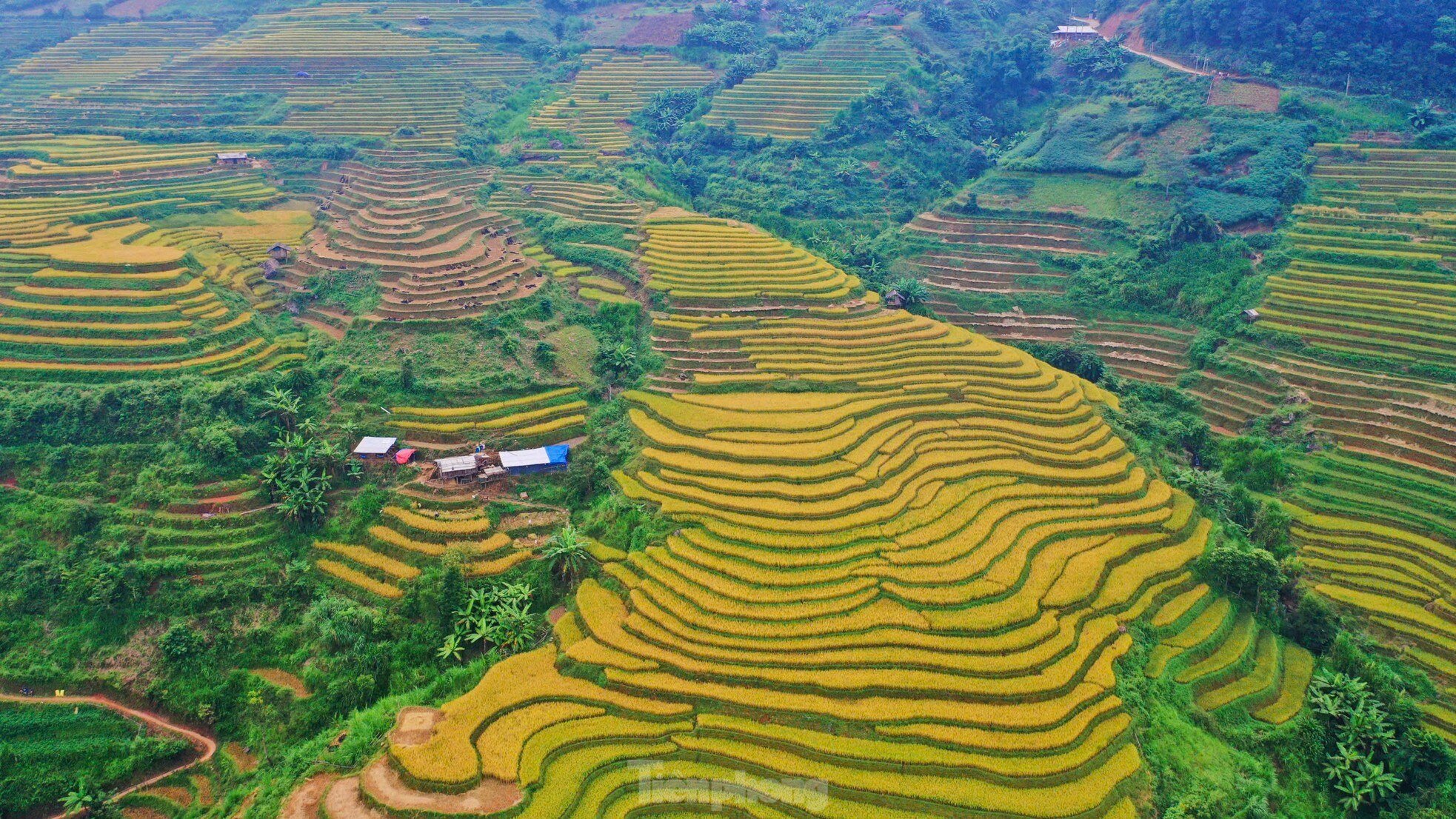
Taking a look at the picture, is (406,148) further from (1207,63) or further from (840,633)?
(1207,63)

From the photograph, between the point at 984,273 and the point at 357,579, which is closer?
the point at 357,579

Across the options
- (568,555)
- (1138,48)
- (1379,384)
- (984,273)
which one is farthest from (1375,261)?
(568,555)

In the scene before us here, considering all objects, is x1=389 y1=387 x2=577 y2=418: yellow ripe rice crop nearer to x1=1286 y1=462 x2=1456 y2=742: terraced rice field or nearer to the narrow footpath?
x1=1286 y1=462 x2=1456 y2=742: terraced rice field

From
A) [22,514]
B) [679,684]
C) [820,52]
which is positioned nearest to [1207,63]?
[820,52]

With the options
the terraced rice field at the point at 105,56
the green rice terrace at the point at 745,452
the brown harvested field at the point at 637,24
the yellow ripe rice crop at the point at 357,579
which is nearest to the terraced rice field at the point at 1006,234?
the green rice terrace at the point at 745,452

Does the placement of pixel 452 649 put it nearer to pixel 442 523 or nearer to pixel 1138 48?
pixel 442 523

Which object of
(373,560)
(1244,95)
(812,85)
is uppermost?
(1244,95)
